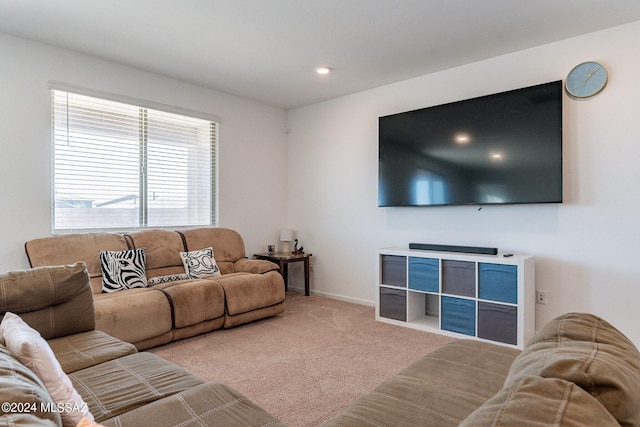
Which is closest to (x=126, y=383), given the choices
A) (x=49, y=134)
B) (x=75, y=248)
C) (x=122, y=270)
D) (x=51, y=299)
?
(x=51, y=299)

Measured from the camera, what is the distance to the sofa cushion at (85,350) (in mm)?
1670

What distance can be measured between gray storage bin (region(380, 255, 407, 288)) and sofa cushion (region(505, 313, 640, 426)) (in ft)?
8.57

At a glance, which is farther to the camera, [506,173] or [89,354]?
[506,173]

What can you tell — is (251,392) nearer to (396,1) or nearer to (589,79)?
(396,1)

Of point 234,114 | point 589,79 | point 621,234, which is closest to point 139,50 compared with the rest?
point 234,114

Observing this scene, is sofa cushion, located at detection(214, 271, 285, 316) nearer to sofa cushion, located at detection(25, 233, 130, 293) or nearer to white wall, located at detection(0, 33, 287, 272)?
sofa cushion, located at detection(25, 233, 130, 293)

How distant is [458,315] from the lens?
3.33m

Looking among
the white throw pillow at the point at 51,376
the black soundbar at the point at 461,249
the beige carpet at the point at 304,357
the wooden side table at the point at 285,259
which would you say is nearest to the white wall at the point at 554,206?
the black soundbar at the point at 461,249

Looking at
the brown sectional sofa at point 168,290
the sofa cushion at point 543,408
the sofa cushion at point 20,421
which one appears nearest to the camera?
the sofa cushion at point 543,408

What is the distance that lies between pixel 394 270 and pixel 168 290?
6.96 feet

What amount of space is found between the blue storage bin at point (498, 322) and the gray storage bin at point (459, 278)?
159 millimetres

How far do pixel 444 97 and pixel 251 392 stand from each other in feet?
10.7

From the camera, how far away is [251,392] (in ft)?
7.52

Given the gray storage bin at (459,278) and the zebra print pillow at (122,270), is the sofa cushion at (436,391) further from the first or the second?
the zebra print pillow at (122,270)
